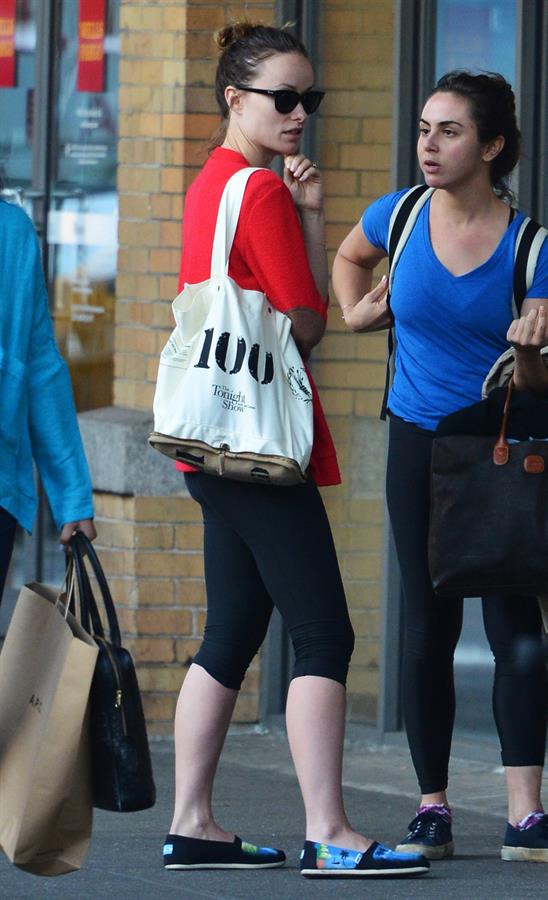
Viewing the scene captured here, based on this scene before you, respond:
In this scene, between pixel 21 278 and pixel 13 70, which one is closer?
pixel 21 278

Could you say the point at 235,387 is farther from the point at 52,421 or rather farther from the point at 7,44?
the point at 7,44

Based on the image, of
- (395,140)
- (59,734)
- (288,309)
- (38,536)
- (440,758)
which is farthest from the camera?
(38,536)

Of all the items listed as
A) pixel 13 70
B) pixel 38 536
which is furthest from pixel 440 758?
pixel 13 70

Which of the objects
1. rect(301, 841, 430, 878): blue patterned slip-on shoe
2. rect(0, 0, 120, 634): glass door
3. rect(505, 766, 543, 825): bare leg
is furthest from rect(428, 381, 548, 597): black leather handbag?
rect(0, 0, 120, 634): glass door

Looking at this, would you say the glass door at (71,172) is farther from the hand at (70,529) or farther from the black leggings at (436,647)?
the hand at (70,529)

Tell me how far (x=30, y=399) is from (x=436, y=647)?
4.28ft

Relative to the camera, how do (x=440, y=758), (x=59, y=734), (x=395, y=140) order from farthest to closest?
(x=395, y=140)
(x=440, y=758)
(x=59, y=734)

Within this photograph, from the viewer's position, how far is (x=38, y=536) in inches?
347

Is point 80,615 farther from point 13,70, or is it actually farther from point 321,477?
point 13,70

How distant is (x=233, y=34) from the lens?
4945 mm

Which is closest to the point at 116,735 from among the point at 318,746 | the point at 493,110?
the point at 318,746

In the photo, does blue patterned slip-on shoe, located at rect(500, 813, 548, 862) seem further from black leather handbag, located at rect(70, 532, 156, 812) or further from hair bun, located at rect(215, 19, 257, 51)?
hair bun, located at rect(215, 19, 257, 51)

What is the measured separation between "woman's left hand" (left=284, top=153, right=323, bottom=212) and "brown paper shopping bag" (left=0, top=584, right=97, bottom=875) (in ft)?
3.73

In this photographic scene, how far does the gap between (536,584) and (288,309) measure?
2.79 ft
